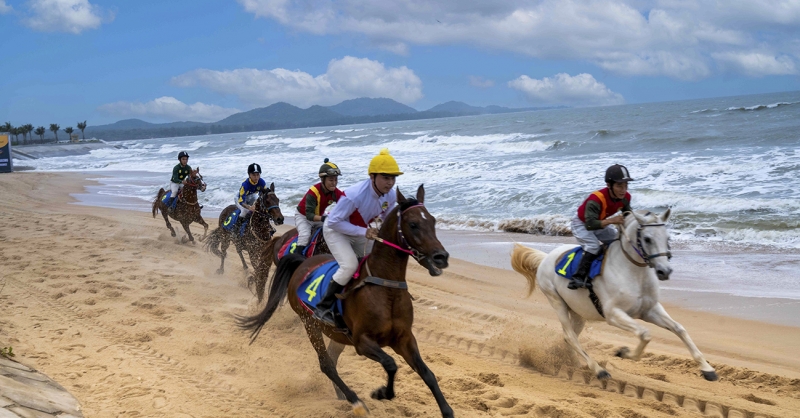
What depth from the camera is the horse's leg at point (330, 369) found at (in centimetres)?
546

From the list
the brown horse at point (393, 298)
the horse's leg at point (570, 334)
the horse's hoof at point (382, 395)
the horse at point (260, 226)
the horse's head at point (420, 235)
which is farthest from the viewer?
the horse at point (260, 226)

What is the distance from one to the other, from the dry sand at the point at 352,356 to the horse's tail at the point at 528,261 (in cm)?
67

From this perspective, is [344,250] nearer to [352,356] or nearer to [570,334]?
[352,356]

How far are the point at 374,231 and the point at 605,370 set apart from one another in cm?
318

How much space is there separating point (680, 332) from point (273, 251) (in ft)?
18.2

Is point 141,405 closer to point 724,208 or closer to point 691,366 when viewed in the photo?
point 691,366

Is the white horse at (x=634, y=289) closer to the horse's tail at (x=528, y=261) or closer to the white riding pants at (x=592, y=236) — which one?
the white riding pants at (x=592, y=236)

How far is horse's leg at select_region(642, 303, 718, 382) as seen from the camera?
19.4 ft

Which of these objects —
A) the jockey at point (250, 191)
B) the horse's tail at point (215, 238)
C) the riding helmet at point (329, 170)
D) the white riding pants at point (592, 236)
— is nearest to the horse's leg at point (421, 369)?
the white riding pants at point (592, 236)

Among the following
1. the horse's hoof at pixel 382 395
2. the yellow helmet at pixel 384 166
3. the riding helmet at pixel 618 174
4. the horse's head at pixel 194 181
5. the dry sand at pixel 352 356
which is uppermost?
the yellow helmet at pixel 384 166

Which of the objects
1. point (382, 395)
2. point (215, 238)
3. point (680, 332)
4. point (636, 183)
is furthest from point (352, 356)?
point (636, 183)

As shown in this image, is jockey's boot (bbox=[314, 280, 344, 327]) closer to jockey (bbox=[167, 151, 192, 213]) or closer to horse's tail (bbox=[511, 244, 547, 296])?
horse's tail (bbox=[511, 244, 547, 296])

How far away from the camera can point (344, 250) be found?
19.1 feet

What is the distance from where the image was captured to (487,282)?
11.0 m
